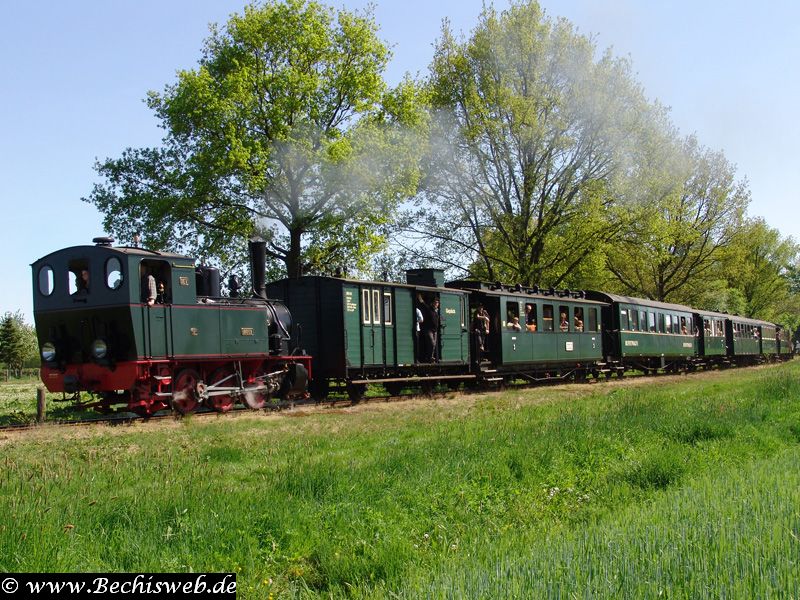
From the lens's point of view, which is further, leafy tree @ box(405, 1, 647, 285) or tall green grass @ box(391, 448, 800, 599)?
leafy tree @ box(405, 1, 647, 285)

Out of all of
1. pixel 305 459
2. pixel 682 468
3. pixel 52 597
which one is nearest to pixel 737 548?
pixel 682 468

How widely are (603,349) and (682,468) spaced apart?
21.9 meters

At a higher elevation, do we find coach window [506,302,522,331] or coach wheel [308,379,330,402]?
coach window [506,302,522,331]

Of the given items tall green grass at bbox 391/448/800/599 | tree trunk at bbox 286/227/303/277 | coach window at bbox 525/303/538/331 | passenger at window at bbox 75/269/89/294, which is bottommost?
tall green grass at bbox 391/448/800/599

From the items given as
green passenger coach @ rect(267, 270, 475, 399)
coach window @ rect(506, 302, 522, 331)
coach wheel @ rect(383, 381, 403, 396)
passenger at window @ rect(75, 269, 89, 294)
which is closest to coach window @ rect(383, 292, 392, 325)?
green passenger coach @ rect(267, 270, 475, 399)

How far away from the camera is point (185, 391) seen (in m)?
→ 15.1

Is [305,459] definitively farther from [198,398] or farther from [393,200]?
[393,200]

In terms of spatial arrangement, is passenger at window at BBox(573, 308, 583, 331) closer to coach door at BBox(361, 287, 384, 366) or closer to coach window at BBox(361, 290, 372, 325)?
coach door at BBox(361, 287, 384, 366)

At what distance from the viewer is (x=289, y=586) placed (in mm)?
5664

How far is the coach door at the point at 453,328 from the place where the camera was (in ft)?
70.1

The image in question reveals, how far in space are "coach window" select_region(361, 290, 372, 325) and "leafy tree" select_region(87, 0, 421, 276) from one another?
29.1 feet

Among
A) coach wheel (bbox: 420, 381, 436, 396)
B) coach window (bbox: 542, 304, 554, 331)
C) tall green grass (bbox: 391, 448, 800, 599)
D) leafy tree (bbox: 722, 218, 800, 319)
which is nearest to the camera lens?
tall green grass (bbox: 391, 448, 800, 599)

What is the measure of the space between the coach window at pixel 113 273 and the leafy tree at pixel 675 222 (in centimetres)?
2517

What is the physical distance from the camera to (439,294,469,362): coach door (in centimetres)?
2136
